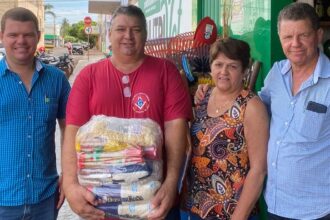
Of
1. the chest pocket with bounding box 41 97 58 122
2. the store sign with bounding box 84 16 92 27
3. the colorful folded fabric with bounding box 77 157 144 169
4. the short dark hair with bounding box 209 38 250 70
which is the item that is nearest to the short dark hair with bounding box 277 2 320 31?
the short dark hair with bounding box 209 38 250 70

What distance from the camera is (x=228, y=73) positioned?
2.38 meters

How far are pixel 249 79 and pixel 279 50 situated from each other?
297mm

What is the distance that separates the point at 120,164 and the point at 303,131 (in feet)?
2.74

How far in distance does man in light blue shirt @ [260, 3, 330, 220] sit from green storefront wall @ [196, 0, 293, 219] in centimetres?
101

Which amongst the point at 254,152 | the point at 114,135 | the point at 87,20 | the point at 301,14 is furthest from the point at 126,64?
the point at 87,20

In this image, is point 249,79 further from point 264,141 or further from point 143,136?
point 143,136

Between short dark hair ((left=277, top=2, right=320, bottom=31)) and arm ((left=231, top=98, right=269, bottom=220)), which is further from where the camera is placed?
arm ((left=231, top=98, right=269, bottom=220))

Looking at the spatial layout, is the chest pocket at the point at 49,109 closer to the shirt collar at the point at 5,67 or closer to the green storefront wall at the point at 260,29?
the shirt collar at the point at 5,67

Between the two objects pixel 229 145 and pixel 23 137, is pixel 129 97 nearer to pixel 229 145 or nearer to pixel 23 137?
pixel 229 145

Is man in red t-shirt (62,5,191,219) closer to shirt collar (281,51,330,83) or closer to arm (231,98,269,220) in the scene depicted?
arm (231,98,269,220)

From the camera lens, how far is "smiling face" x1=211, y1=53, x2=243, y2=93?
7.80 feet

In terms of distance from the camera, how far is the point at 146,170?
214cm

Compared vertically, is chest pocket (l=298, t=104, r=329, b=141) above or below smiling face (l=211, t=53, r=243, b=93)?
below

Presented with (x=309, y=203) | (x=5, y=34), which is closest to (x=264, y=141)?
(x=309, y=203)
